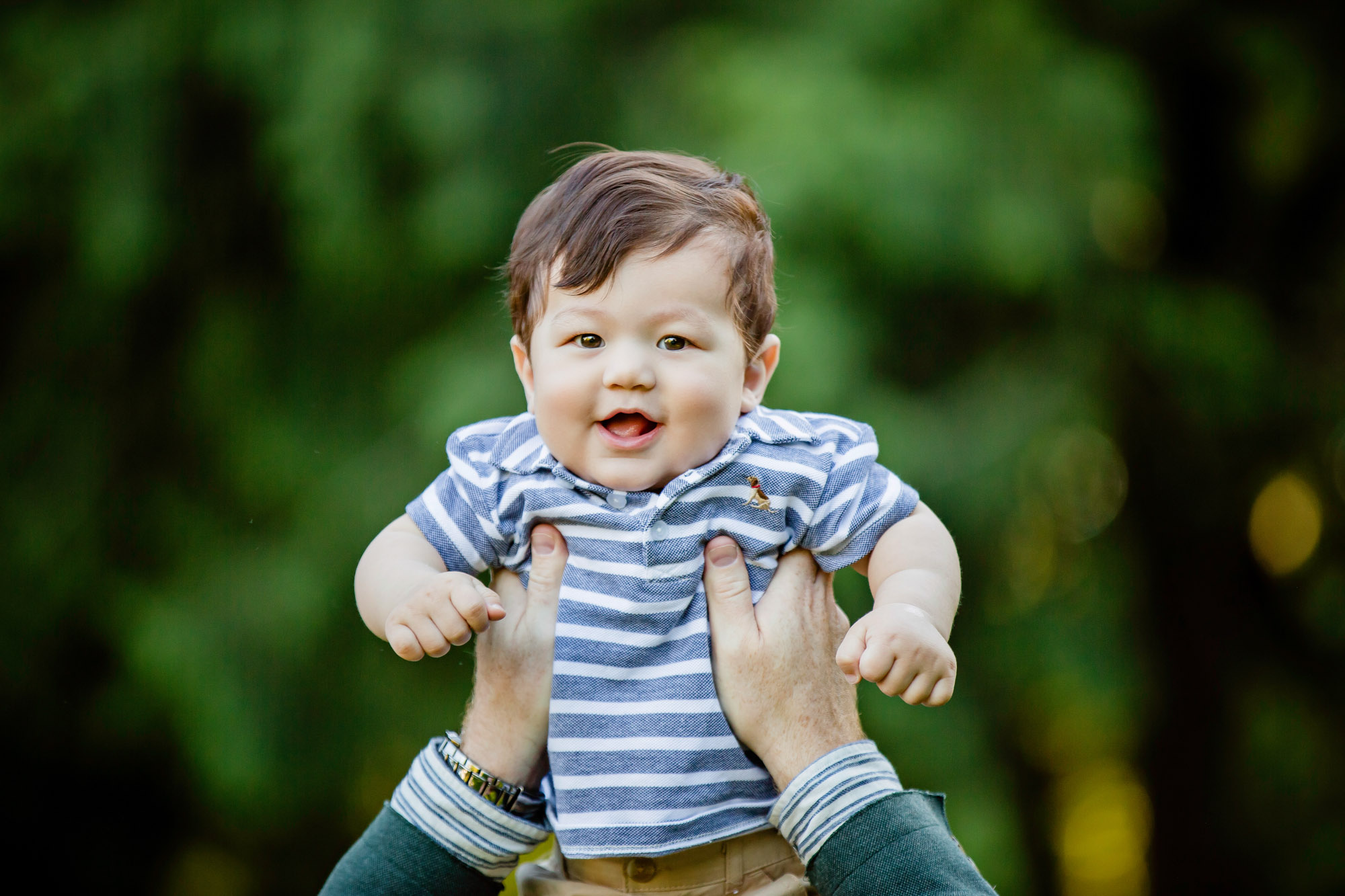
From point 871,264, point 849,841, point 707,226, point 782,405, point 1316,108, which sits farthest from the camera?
point 1316,108

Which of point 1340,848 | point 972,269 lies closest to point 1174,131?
point 972,269

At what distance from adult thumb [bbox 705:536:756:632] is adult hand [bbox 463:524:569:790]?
189 millimetres

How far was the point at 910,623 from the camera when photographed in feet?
4.16

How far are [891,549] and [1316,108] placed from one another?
3.28 meters

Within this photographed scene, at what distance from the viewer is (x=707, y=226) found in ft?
4.82

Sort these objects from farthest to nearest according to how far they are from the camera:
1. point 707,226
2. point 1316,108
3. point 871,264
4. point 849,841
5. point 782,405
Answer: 1. point 1316,108
2. point 871,264
3. point 782,405
4. point 707,226
5. point 849,841

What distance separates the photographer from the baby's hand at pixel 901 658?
4.08 ft

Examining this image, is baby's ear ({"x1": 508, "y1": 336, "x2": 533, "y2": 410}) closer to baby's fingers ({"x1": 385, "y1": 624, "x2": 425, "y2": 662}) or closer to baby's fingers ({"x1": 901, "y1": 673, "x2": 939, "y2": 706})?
baby's fingers ({"x1": 385, "y1": 624, "x2": 425, "y2": 662})

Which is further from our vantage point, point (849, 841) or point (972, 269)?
point (972, 269)

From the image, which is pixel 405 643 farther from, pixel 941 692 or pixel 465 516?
pixel 941 692

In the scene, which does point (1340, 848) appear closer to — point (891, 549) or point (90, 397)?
point (891, 549)

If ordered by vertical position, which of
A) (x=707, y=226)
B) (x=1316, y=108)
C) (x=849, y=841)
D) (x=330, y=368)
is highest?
(x=1316, y=108)

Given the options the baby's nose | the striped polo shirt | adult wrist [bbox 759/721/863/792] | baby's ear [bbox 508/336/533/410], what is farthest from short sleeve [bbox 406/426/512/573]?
adult wrist [bbox 759/721/863/792]

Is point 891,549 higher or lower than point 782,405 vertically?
lower
